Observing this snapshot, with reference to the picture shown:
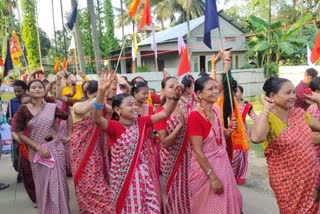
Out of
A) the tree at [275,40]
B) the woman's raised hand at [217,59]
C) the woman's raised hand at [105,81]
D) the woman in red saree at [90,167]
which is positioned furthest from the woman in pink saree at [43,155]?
the tree at [275,40]

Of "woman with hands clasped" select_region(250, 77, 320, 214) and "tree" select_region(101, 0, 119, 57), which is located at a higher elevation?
"tree" select_region(101, 0, 119, 57)

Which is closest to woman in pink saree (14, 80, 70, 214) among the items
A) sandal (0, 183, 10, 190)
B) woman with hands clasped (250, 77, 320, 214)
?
woman with hands clasped (250, 77, 320, 214)

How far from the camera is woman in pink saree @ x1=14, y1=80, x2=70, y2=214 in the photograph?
3.95 metres

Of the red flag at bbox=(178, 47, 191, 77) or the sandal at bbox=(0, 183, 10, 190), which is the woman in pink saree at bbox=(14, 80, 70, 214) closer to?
the sandal at bbox=(0, 183, 10, 190)

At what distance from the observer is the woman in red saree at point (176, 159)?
12.2 ft

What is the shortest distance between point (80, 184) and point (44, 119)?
30.5 inches

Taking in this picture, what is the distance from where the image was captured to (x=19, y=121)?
393cm

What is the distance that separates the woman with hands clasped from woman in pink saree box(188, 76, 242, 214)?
0.41 metres

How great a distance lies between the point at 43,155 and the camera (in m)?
3.91

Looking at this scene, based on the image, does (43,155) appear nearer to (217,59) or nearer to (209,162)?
(209,162)

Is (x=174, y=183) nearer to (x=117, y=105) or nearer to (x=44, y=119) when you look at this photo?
(x=117, y=105)

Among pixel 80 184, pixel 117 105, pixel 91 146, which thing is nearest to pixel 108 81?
pixel 117 105

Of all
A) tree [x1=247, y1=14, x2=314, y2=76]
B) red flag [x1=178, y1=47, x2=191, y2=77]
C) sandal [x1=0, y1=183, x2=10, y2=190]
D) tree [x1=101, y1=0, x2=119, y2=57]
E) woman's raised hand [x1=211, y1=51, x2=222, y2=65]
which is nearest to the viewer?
woman's raised hand [x1=211, y1=51, x2=222, y2=65]

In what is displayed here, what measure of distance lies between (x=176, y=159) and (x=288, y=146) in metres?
1.24
